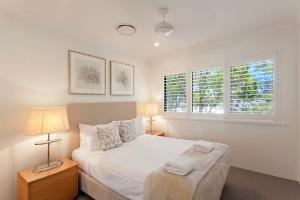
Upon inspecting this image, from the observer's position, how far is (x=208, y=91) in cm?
356

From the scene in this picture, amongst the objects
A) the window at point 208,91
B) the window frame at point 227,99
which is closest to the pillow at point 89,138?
the window frame at point 227,99

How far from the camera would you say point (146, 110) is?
4047 millimetres

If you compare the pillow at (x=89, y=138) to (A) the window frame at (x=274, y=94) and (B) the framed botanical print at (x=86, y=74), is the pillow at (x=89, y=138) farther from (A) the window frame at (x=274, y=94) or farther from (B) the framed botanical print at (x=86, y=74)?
(A) the window frame at (x=274, y=94)

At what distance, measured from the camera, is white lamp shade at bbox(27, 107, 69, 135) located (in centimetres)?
197

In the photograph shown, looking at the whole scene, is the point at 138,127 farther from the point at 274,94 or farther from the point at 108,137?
the point at 274,94

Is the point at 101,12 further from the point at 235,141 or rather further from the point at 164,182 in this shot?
the point at 235,141

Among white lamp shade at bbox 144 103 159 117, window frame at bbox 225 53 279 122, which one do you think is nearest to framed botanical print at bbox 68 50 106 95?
white lamp shade at bbox 144 103 159 117

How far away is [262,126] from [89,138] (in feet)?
9.79

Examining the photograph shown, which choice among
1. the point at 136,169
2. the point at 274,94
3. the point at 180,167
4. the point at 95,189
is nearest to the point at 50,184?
the point at 95,189

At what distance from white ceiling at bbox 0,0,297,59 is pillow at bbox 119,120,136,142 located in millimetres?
1663

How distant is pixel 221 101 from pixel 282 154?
4.37 ft

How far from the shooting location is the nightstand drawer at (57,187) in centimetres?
180

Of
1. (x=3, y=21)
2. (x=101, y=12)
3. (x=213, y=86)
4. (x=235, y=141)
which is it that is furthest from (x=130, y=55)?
(x=235, y=141)

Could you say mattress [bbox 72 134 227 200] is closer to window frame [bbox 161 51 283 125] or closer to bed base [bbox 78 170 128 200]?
bed base [bbox 78 170 128 200]
